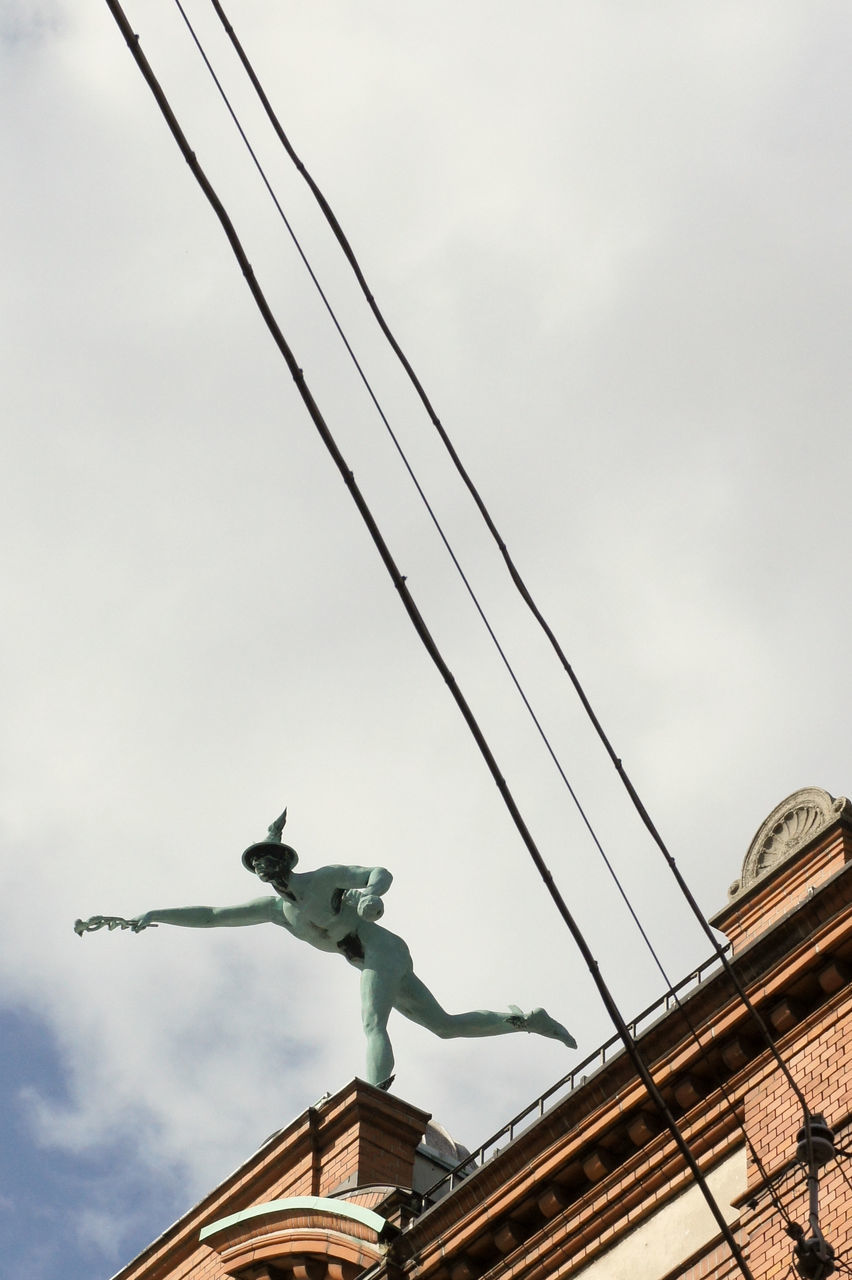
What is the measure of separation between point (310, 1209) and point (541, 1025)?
21.0 feet

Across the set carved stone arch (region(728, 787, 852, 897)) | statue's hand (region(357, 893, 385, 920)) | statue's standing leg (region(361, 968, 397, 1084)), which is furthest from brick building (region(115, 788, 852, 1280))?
statue's hand (region(357, 893, 385, 920))

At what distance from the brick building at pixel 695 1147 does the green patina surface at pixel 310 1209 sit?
0.03 metres

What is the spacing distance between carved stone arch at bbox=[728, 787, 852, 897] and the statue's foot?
325 inches

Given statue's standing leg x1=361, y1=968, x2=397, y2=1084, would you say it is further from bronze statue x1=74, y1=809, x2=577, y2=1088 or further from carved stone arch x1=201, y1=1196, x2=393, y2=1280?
carved stone arch x1=201, y1=1196, x2=393, y2=1280

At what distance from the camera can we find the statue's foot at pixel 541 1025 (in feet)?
87.6

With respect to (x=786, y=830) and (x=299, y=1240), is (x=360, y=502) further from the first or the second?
(x=299, y=1240)

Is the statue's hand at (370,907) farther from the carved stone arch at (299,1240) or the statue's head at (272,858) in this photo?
the carved stone arch at (299,1240)

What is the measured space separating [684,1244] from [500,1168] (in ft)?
7.32

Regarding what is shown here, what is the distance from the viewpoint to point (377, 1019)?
25688mm

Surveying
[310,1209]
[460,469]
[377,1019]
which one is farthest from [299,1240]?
[460,469]

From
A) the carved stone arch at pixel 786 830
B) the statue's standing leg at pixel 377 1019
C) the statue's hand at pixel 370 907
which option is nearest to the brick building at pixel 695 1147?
the carved stone arch at pixel 786 830

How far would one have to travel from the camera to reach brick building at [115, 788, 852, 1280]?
627 inches

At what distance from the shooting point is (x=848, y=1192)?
14914 mm

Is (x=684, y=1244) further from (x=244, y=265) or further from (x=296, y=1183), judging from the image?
(x=244, y=265)
